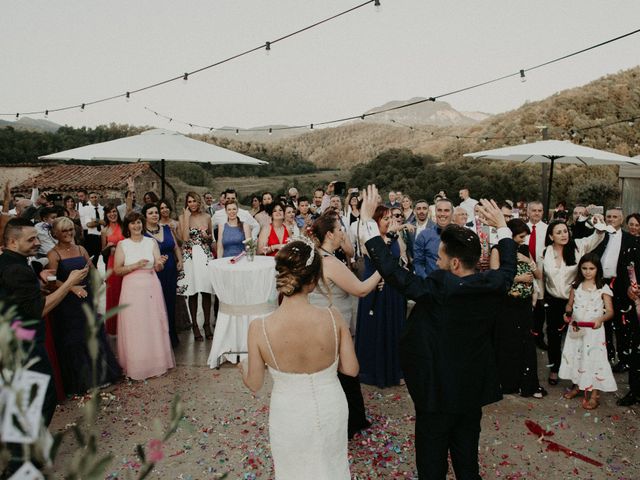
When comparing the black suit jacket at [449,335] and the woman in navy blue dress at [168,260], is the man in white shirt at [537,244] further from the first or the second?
the woman in navy blue dress at [168,260]

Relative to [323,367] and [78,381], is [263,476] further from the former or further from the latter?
[78,381]

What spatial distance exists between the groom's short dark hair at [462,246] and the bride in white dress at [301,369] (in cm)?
69

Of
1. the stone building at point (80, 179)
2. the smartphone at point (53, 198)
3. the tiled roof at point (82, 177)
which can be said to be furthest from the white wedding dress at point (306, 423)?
A: the tiled roof at point (82, 177)

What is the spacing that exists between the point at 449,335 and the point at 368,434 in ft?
6.31

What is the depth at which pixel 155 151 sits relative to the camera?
675 cm

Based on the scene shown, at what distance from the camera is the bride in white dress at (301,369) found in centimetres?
249

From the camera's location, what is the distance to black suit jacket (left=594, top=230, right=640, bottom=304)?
495 cm

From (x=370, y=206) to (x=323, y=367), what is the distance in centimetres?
93

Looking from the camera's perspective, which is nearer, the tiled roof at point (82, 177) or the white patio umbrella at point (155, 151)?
the white patio umbrella at point (155, 151)

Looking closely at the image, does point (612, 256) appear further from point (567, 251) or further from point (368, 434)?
point (368, 434)

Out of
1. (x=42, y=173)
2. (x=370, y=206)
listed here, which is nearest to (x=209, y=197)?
(x=370, y=206)

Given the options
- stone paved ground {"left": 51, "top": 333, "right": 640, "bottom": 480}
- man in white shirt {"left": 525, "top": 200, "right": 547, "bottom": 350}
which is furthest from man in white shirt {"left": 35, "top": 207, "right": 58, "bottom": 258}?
man in white shirt {"left": 525, "top": 200, "right": 547, "bottom": 350}

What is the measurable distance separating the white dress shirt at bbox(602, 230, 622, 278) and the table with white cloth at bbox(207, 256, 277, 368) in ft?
11.8

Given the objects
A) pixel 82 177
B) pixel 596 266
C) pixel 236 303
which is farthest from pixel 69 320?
pixel 82 177
